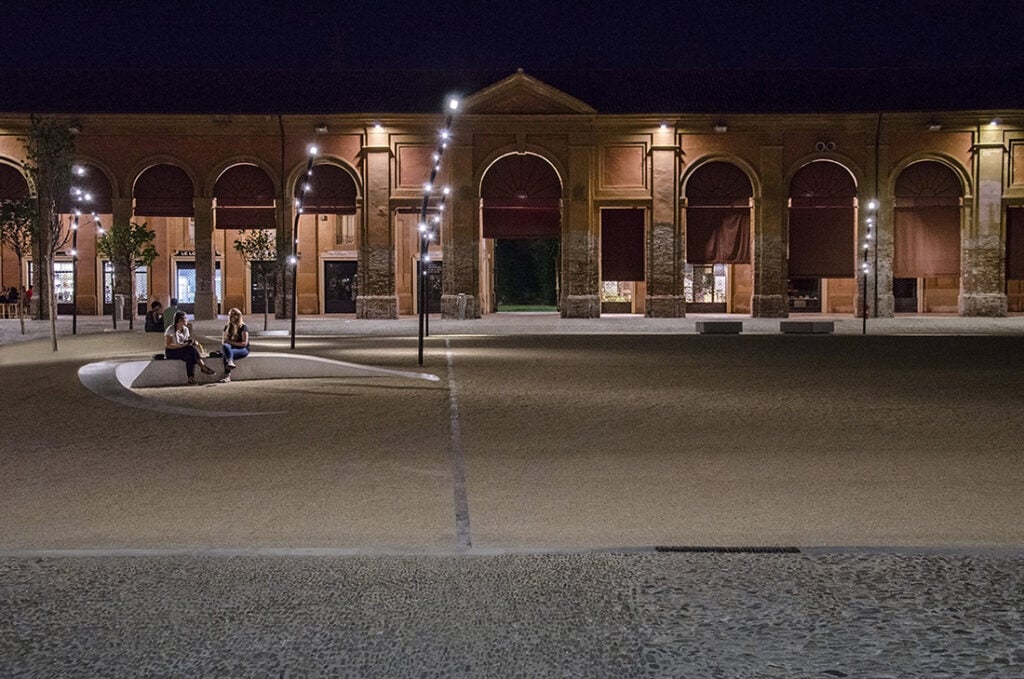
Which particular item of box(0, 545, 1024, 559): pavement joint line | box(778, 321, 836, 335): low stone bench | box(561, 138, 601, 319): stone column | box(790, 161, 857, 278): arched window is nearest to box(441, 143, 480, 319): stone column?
box(561, 138, 601, 319): stone column

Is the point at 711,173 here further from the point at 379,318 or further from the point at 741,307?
the point at 379,318

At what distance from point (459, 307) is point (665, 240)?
9183 millimetres

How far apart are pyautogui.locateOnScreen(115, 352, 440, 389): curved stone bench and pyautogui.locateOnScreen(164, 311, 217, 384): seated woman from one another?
0.47ft

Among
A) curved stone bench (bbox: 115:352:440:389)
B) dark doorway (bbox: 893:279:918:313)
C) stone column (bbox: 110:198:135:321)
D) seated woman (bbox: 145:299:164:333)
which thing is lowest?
curved stone bench (bbox: 115:352:440:389)

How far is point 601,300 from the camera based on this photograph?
53531mm

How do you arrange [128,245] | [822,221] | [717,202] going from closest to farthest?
[128,245]
[717,202]
[822,221]

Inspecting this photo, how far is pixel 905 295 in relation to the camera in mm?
53031

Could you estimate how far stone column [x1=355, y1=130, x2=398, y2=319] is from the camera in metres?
48.3

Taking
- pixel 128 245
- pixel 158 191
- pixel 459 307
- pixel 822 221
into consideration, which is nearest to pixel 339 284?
pixel 459 307

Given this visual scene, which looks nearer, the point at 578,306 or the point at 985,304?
the point at 985,304

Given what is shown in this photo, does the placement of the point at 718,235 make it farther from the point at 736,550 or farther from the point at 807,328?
the point at 736,550

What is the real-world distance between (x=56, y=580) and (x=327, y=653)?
6.54ft

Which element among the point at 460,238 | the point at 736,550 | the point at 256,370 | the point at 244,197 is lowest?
the point at 736,550

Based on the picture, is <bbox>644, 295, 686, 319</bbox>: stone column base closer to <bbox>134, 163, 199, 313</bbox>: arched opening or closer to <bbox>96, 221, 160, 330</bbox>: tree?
<bbox>134, 163, 199, 313</bbox>: arched opening
